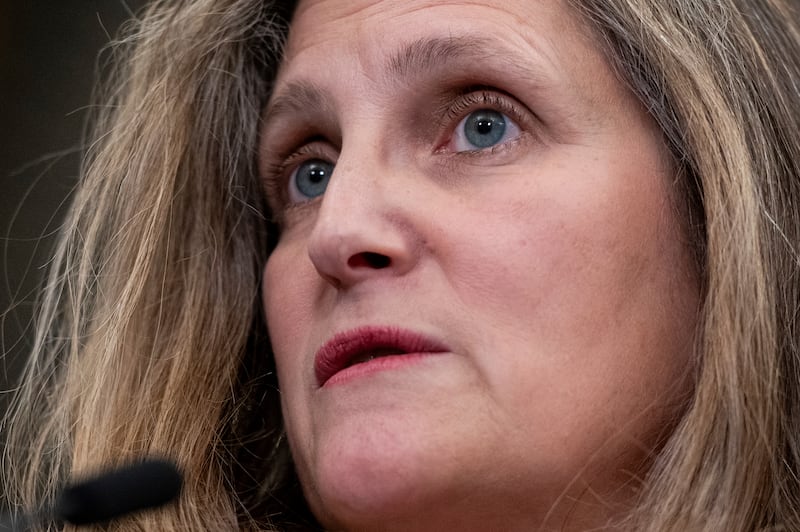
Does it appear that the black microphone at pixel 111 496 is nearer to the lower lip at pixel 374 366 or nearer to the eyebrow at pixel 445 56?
the lower lip at pixel 374 366

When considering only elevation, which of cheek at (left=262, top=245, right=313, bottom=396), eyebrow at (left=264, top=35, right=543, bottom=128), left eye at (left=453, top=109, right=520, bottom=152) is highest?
eyebrow at (left=264, top=35, right=543, bottom=128)

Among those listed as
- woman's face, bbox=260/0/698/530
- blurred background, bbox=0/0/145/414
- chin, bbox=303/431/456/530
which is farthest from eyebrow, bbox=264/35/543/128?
blurred background, bbox=0/0/145/414

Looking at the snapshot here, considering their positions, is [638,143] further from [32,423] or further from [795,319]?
[32,423]

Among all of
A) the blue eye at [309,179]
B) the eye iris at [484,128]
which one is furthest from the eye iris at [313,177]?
the eye iris at [484,128]

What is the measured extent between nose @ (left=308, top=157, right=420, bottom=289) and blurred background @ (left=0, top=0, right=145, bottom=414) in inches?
21.1

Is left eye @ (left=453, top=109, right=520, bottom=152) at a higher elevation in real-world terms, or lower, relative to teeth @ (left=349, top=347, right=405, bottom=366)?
higher

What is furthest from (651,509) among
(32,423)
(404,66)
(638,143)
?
(32,423)

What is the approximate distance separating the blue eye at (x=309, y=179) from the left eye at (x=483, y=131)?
21 centimetres

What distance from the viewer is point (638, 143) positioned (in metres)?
1.03

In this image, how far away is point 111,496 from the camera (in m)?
0.54

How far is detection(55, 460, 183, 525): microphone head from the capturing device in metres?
0.53

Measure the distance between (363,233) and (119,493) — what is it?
1.48ft

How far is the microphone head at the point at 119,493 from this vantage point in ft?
1.74

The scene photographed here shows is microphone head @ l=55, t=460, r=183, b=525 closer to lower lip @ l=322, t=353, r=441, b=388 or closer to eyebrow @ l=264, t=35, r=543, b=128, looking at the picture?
lower lip @ l=322, t=353, r=441, b=388
